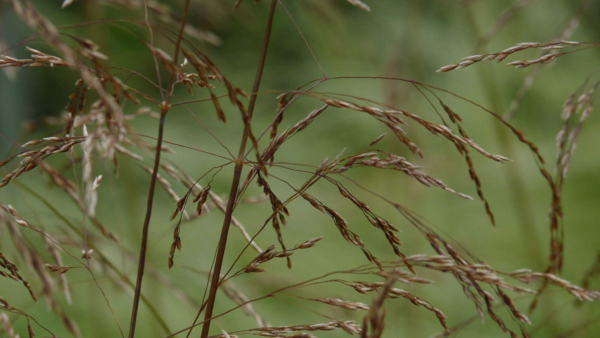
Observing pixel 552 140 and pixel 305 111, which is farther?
pixel 305 111

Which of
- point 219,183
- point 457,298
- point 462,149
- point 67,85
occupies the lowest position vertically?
point 457,298

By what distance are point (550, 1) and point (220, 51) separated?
1.84m

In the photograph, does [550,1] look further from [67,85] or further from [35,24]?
[35,24]

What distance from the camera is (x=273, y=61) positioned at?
2.56 metres

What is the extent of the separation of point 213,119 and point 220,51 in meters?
0.51

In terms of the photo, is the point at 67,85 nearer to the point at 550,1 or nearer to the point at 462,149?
the point at 462,149

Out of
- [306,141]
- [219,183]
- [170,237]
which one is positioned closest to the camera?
[170,237]

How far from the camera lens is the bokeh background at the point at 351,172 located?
3.13 feet

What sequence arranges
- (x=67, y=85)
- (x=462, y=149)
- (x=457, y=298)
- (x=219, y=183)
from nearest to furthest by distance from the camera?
(x=462, y=149) → (x=457, y=298) → (x=219, y=183) → (x=67, y=85)

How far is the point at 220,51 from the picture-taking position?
8.54 feet

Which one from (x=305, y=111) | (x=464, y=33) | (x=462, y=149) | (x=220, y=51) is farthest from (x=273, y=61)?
(x=462, y=149)

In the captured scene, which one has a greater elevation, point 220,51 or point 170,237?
point 220,51

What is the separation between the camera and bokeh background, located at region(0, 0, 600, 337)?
3.13 feet

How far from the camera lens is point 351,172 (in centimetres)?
181
